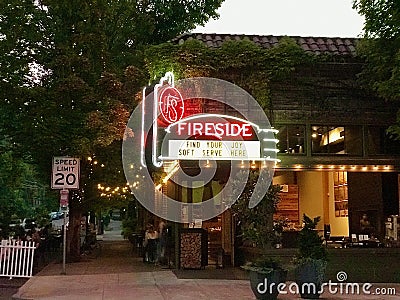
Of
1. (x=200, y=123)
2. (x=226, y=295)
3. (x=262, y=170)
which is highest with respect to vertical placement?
(x=200, y=123)

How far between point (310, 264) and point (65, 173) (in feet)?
23.8

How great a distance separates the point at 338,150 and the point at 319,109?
3.98 feet

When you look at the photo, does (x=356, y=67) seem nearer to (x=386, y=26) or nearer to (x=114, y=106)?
(x=386, y=26)

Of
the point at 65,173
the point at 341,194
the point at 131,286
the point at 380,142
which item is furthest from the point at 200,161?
the point at 341,194

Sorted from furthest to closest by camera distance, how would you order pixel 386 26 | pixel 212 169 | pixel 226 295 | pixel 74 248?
pixel 74 248
pixel 212 169
pixel 386 26
pixel 226 295

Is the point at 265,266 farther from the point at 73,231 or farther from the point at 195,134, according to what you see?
the point at 73,231

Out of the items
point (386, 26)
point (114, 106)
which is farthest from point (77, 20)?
point (386, 26)

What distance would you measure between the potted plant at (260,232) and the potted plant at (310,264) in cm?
38

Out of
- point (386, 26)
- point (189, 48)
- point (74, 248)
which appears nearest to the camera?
point (386, 26)

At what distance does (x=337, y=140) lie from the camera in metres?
15.7

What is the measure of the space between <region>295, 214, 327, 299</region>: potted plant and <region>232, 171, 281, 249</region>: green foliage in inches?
37.9

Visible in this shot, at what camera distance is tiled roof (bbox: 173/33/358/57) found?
1590 cm

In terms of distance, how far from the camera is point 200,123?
14.6 meters

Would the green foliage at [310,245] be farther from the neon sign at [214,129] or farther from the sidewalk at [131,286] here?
the neon sign at [214,129]
